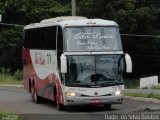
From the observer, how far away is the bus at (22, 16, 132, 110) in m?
22.2

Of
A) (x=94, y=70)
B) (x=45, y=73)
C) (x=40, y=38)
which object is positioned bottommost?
(x=45, y=73)

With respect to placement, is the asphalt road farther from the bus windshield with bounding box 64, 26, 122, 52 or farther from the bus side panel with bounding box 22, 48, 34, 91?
the bus windshield with bounding box 64, 26, 122, 52

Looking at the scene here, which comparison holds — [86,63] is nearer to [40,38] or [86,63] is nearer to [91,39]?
[91,39]

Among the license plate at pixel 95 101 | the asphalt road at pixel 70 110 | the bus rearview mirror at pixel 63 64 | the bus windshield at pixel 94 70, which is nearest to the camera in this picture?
the asphalt road at pixel 70 110

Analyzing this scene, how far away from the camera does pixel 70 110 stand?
23.5 meters

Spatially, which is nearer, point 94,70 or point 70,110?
point 94,70

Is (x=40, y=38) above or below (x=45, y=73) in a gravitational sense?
above

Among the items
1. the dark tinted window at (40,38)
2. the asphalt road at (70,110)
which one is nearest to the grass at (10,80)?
the asphalt road at (70,110)

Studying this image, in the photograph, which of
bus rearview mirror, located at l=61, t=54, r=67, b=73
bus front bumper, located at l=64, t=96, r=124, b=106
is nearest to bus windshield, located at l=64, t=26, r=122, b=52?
bus rearview mirror, located at l=61, t=54, r=67, b=73

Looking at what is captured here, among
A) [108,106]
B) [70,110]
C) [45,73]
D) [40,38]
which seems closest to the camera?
[70,110]

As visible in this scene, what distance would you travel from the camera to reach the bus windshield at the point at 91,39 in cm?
2280

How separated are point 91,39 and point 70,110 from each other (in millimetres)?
2904

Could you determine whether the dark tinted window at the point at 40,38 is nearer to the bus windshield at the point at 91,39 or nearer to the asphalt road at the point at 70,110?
the bus windshield at the point at 91,39

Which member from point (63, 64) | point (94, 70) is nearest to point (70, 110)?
point (94, 70)
